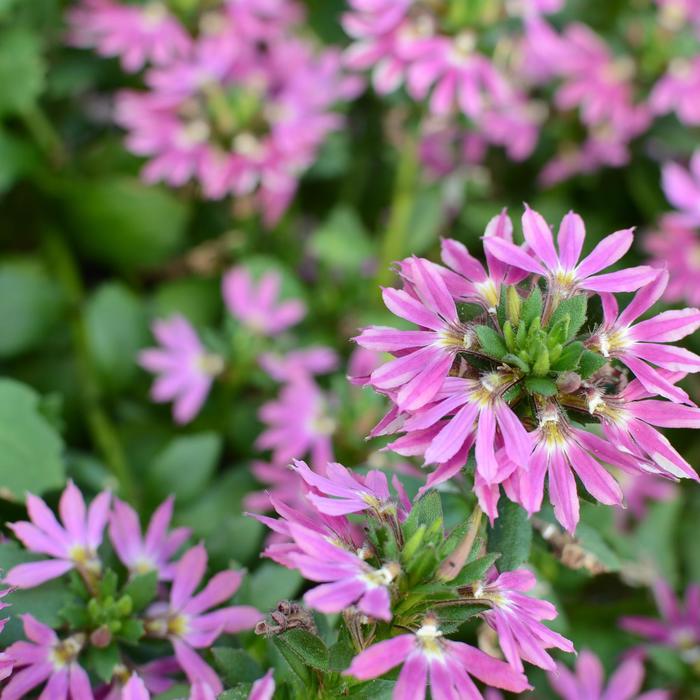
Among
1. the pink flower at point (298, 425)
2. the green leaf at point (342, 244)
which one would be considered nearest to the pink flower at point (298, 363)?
the pink flower at point (298, 425)

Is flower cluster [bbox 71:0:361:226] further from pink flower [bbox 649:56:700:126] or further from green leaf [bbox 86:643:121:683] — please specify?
green leaf [bbox 86:643:121:683]

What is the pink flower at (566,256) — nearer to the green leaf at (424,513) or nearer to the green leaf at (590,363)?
the green leaf at (590,363)

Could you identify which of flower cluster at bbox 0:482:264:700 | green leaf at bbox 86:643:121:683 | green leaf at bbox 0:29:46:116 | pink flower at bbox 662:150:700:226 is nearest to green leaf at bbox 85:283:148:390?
green leaf at bbox 0:29:46:116

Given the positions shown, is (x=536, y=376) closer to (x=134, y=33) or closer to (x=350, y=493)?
(x=350, y=493)

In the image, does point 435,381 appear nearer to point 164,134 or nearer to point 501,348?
point 501,348

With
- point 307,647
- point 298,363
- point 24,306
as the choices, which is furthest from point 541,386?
point 24,306
